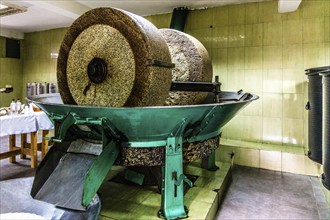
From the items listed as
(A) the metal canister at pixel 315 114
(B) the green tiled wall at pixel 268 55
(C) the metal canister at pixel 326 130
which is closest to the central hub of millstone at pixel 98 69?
(C) the metal canister at pixel 326 130

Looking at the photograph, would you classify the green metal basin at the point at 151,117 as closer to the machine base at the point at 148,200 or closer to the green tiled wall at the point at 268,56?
the machine base at the point at 148,200

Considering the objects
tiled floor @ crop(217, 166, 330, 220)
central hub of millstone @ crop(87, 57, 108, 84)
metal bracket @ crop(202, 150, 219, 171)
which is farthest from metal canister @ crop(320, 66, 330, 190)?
central hub of millstone @ crop(87, 57, 108, 84)

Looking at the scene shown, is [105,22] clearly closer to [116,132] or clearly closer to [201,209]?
[116,132]

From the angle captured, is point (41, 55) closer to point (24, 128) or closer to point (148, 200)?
point (24, 128)

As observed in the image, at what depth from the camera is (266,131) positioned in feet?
13.6

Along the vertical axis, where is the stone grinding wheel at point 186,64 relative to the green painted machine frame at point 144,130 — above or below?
above

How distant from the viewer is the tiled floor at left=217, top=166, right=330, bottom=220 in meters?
2.31

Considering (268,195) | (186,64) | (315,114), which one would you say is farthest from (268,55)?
(268,195)

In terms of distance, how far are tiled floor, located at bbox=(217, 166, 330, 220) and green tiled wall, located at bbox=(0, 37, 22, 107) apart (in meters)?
6.51

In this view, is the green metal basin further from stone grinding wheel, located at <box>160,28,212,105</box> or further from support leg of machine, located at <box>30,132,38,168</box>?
support leg of machine, located at <box>30,132,38,168</box>

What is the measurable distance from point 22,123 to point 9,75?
433 cm

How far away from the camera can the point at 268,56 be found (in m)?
4.12

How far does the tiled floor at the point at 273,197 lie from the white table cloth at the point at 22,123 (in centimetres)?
283

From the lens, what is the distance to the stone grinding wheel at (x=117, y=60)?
1.70m
